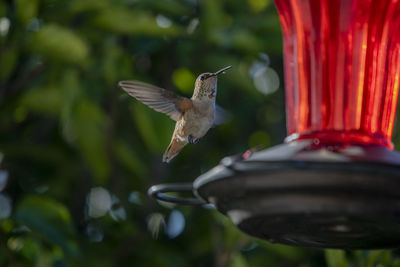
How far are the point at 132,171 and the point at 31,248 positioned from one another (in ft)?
2.70

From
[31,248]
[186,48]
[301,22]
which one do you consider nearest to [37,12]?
[186,48]

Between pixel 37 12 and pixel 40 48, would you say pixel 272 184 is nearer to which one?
pixel 40 48

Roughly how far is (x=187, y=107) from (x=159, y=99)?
139mm

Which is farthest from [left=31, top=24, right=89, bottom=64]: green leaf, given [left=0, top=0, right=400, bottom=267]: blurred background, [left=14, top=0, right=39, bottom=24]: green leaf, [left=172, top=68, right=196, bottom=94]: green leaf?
[left=172, top=68, right=196, bottom=94]: green leaf

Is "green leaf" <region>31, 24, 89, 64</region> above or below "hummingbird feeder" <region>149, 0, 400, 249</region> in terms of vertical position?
above

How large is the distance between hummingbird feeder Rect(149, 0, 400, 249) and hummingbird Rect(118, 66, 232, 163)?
0.69 meters

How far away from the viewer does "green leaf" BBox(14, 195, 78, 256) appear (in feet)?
12.1

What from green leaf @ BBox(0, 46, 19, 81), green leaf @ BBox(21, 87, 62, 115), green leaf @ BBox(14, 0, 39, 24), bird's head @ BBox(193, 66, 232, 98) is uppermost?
green leaf @ BBox(14, 0, 39, 24)

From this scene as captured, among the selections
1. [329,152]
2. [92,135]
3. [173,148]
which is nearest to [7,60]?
[92,135]

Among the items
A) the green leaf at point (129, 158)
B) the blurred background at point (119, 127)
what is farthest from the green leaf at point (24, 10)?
the green leaf at point (129, 158)

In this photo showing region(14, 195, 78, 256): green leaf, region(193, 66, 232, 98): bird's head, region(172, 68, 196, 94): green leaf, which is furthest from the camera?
region(172, 68, 196, 94): green leaf

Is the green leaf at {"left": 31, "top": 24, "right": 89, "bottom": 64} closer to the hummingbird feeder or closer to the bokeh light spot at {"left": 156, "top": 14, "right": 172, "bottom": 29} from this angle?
the bokeh light spot at {"left": 156, "top": 14, "right": 172, "bottom": 29}

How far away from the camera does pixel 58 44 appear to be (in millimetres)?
3734

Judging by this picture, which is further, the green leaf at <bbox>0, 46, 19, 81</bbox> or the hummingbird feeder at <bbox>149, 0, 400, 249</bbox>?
the green leaf at <bbox>0, 46, 19, 81</bbox>
